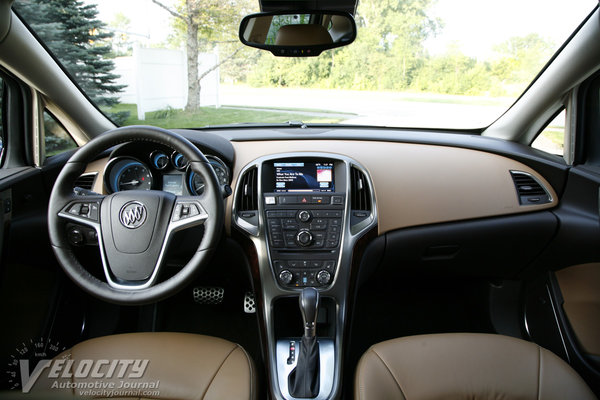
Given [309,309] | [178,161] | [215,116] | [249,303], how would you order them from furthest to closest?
[249,303]
[215,116]
[178,161]
[309,309]

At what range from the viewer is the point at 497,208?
2.40 metres

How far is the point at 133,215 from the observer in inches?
68.1

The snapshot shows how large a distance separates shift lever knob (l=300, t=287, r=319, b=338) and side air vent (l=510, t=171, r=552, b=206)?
1384mm

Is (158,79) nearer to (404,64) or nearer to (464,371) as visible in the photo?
(404,64)

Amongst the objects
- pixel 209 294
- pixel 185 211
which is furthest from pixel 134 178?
pixel 209 294

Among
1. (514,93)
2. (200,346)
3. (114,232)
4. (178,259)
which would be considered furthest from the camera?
(514,93)

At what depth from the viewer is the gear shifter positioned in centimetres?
186

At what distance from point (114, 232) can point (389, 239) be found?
1407 millimetres

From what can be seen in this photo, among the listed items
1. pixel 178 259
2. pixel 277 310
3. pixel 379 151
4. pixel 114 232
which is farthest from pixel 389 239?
pixel 114 232

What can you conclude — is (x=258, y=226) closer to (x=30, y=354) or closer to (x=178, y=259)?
(x=178, y=259)

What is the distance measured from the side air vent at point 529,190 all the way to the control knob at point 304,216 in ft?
4.14

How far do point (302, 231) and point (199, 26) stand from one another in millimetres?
1480

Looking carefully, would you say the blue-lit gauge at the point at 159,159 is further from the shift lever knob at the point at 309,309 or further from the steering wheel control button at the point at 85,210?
the shift lever knob at the point at 309,309

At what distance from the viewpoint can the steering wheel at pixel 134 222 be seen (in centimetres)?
167
